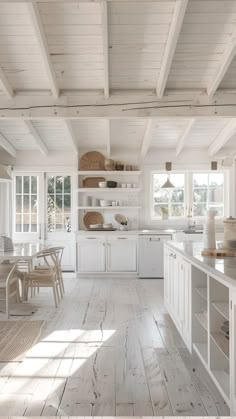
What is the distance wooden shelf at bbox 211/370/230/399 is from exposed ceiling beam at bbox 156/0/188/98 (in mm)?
3040

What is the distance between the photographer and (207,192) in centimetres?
855

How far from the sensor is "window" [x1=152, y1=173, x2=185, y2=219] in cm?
858

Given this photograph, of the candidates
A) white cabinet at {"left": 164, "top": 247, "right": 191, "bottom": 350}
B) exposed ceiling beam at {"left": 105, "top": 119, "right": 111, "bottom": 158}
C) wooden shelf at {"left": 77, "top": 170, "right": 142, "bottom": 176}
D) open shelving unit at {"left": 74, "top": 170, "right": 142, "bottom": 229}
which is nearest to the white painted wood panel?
open shelving unit at {"left": 74, "top": 170, "right": 142, "bottom": 229}

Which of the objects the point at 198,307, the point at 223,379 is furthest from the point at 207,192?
the point at 223,379

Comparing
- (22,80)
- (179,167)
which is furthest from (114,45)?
(179,167)

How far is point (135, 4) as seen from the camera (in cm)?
391

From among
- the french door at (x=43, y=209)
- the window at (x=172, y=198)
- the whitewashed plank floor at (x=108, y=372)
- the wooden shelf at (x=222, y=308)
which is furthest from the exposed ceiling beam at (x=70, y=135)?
the wooden shelf at (x=222, y=308)

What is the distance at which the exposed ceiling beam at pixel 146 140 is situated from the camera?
6812mm

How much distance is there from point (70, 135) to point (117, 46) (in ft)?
9.14

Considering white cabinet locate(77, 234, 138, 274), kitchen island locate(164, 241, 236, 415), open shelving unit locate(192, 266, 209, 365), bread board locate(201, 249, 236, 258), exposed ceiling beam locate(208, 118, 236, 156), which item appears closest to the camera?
kitchen island locate(164, 241, 236, 415)

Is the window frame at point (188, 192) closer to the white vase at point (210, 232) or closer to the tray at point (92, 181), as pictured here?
the tray at point (92, 181)

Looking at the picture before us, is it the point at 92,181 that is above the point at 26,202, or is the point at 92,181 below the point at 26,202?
above

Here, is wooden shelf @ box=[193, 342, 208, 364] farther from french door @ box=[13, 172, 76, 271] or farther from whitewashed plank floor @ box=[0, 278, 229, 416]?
french door @ box=[13, 172, 76, 271]

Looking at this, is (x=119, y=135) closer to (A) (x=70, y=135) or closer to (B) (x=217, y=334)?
(A) (x=70, y=135)
